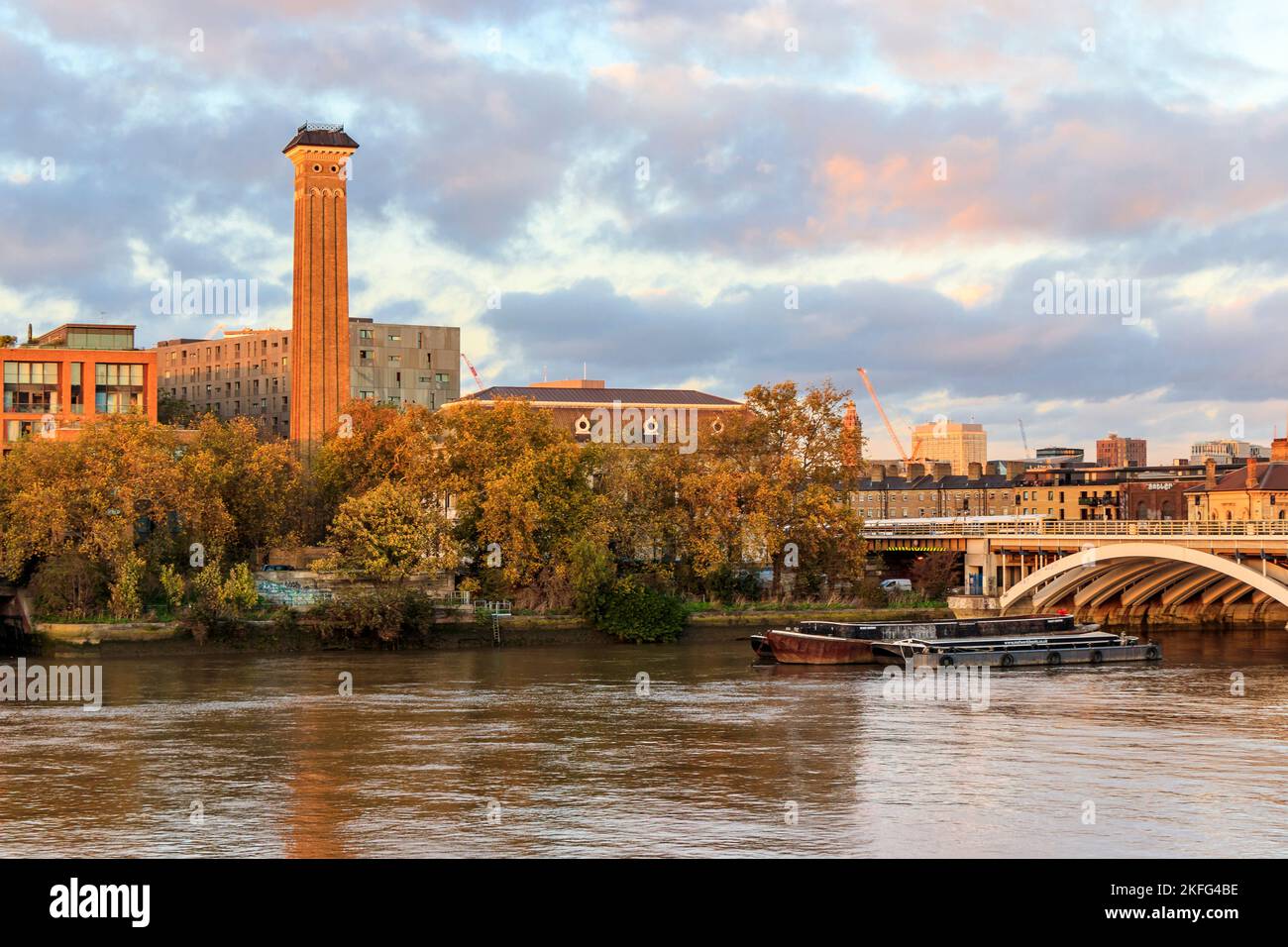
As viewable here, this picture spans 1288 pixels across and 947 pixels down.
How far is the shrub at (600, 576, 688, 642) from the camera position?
8244 cm

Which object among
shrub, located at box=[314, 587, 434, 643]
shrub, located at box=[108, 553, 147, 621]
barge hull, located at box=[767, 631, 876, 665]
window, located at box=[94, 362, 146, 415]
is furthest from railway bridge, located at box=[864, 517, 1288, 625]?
window, located at box=[94, 362, 146, 415]

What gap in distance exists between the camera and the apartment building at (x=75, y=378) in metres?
113

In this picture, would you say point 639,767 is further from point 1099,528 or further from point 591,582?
point 1099,528

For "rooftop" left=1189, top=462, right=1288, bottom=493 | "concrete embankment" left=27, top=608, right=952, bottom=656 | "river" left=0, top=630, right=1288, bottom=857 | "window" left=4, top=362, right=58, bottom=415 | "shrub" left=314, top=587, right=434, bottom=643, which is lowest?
"river" left=0, top=630, right=1288, bottom=857

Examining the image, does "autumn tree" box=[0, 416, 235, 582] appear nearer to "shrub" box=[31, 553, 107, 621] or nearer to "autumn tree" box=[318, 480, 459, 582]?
"shrub" box=[31, 553, 107, 621]

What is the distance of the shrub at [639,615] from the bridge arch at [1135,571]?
21.6 metres

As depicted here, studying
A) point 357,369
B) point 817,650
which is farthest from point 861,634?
point 357,369

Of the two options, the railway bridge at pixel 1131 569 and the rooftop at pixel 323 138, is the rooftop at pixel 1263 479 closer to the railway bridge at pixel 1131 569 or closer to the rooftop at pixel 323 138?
the railway bridge at pixel 1131 569

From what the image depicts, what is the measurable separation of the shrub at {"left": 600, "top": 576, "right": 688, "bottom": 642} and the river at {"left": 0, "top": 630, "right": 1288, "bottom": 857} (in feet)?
55.5
